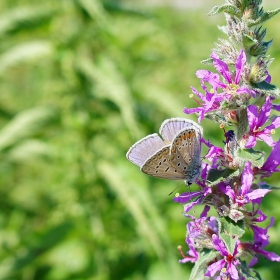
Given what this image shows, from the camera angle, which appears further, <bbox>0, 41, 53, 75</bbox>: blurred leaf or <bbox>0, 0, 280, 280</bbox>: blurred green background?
<bbox>0, 41, 53, 75</bbox>: blurred leaf

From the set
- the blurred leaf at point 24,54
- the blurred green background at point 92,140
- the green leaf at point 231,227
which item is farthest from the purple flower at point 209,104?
the blurred leaf at point 24,54

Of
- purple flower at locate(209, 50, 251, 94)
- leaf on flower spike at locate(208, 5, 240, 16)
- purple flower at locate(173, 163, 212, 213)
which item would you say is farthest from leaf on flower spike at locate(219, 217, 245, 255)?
leaf on flower spike at locate(208, 5, 240, 16)

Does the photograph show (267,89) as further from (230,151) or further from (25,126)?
(25,126)

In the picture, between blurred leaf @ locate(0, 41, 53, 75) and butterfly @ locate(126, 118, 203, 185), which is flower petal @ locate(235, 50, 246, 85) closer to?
butterfly @ locate(126, 118, 203, 185)

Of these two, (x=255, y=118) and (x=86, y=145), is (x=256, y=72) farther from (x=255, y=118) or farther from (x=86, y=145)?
(x=86, y=145)

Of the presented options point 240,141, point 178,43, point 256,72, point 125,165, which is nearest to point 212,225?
point 240,141

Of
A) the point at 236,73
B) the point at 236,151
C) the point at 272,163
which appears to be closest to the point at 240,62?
the point at 236,73

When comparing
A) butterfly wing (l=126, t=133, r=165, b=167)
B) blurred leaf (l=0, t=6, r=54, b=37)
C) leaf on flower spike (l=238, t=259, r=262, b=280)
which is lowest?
leaf on flower spike (l=238, t=259, r=262, b=280)
